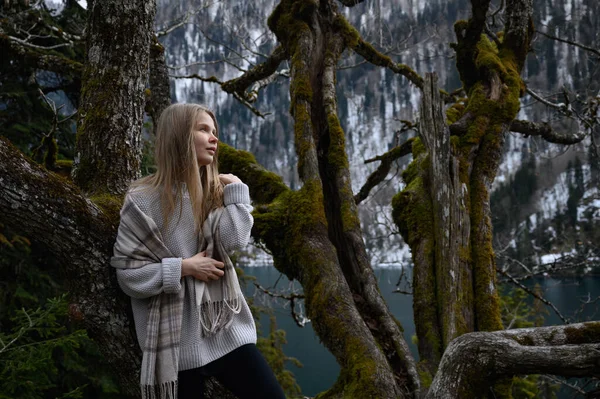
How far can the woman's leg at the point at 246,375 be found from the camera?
193 centimetres

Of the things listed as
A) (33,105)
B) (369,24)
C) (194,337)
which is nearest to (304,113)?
(194,337)

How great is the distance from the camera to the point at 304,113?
12.1 feet

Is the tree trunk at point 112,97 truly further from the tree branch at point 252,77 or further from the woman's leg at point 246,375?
the tree branch at point 252,77

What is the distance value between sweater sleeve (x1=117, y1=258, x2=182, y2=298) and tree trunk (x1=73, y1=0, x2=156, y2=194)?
20.3 inches

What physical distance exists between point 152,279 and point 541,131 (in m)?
4.53

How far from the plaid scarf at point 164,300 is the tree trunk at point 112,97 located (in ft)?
1.23

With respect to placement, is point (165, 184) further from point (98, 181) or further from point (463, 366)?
point (463, 366)

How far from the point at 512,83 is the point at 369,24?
15.1 feet

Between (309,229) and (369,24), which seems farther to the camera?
(369,24)

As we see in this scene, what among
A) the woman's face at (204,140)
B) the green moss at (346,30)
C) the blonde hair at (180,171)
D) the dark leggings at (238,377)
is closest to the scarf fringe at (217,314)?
the dark leggings at (238,377)

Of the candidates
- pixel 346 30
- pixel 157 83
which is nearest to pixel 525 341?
pixel 346 30

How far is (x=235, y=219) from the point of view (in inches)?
78.7

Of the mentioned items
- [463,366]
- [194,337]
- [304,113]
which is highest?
[304,113]

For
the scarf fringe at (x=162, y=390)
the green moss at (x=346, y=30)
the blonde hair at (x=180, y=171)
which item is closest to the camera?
the scarf fringe at (x=162, y=390)
